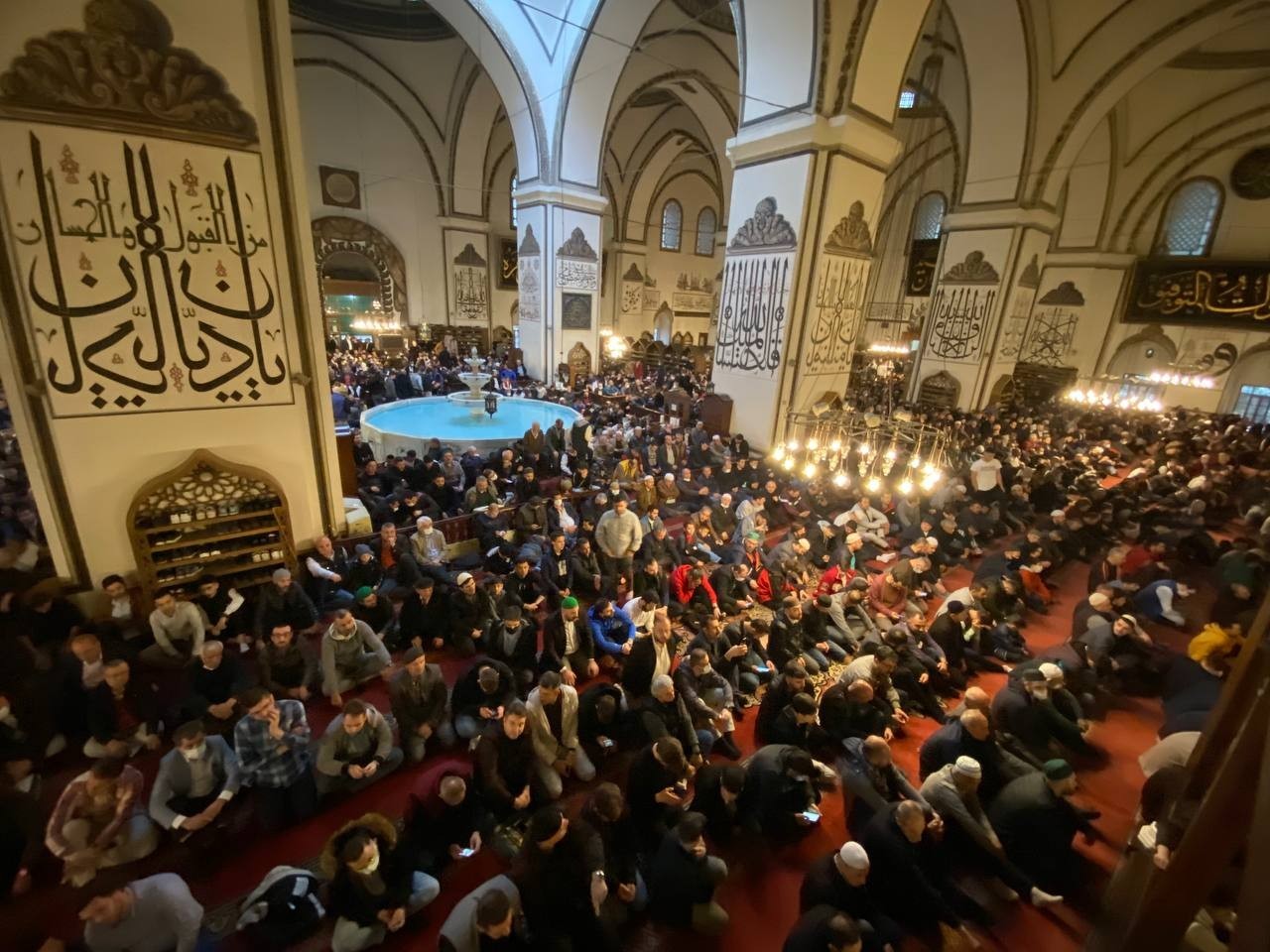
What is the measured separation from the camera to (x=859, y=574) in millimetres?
5453

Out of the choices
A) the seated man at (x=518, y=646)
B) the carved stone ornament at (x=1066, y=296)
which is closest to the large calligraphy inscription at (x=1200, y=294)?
the carved stone ornament at (x=1066, y=296)

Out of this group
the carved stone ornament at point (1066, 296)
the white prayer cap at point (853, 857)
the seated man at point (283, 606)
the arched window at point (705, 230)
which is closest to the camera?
the white prayer cap at point (853, 857)

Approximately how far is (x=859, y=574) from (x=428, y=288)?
1567 cm

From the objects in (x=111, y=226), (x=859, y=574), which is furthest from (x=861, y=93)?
(x=111, y=226)

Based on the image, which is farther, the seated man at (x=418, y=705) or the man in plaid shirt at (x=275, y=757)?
the seated man at (x=418, y=705)

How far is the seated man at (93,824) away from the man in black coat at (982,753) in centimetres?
397

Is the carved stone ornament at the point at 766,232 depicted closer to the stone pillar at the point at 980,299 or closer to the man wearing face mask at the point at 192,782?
the stone pillar at the point at 980,299

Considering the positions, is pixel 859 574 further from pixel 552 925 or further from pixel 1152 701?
pixel 552 925

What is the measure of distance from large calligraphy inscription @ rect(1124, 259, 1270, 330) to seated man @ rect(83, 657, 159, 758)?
20.5 metres

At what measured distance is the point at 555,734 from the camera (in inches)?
123

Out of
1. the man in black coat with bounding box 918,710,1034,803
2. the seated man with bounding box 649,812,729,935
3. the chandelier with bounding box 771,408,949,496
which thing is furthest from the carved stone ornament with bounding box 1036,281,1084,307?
the seated man with bounding box 649,812,729,935

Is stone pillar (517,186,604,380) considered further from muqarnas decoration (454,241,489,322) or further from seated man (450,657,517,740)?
seated man (450,657,517,740)

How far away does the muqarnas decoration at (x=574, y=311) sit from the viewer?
11750 millimetres

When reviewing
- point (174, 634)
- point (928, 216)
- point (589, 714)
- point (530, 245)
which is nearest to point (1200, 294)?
point (928, 216)
